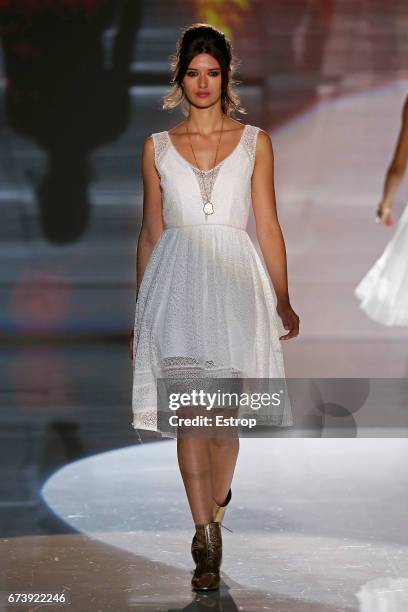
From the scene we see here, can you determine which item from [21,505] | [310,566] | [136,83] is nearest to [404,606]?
[310,566]

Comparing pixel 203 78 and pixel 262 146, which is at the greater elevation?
pixel 203 78

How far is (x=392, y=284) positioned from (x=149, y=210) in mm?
919

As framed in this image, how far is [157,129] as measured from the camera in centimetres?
757

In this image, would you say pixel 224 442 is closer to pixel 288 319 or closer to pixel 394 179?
pixel 288 319

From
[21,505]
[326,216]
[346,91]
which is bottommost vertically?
[21,505]

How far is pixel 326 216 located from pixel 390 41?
0.93m

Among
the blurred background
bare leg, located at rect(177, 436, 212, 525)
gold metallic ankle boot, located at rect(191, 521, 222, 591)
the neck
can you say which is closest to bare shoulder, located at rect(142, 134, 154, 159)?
the neck

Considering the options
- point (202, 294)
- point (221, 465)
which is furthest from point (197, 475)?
point (202, 294)

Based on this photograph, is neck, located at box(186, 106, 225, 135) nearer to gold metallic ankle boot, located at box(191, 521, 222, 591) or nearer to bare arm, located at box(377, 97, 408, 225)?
bare arm, located at box(377, 97, 408, 225)

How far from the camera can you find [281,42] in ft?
23.2

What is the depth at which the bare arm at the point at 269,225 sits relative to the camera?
11.5 feet

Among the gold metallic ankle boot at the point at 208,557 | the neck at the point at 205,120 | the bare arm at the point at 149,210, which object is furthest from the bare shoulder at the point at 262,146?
the gold metallic ankle boot at the point at 208,557

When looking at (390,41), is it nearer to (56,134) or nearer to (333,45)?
(333,45)

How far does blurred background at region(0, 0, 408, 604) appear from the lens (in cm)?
702
